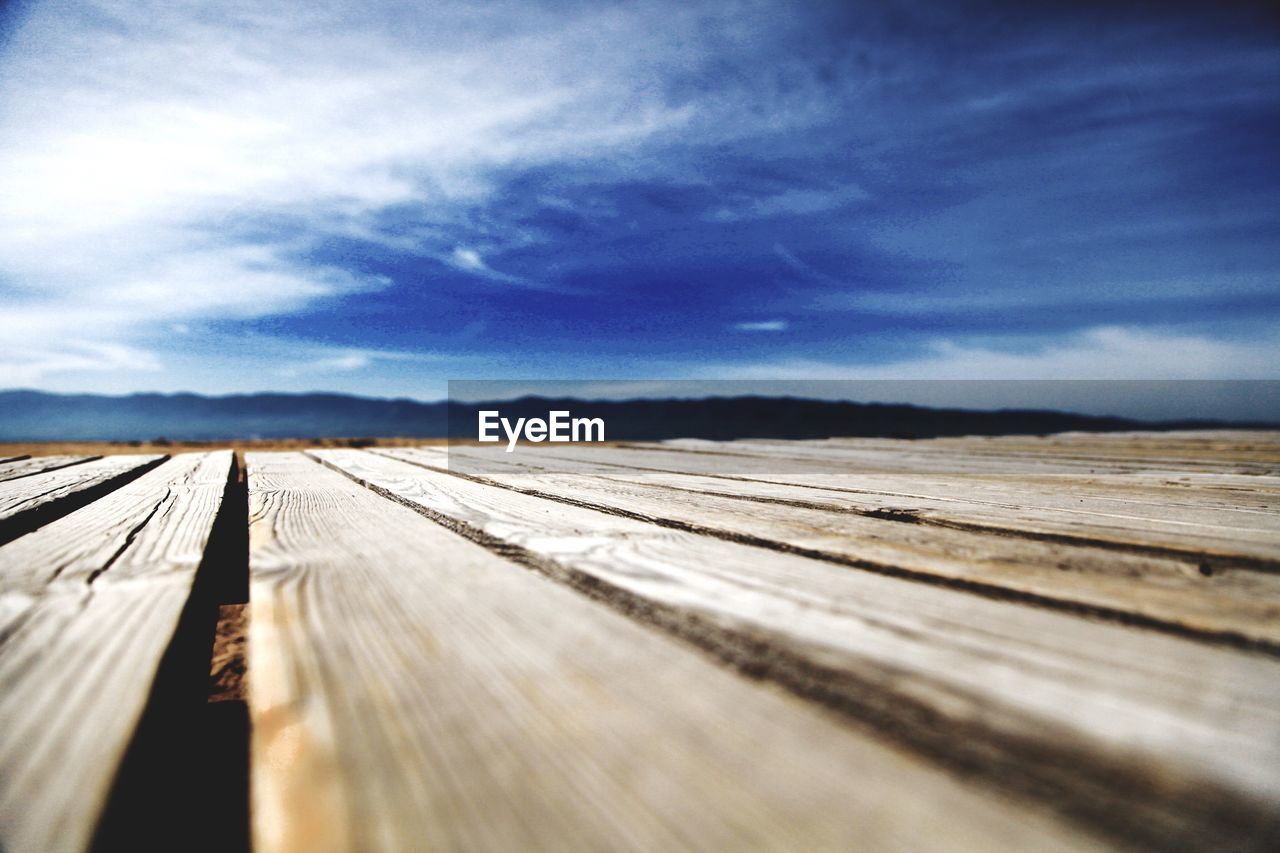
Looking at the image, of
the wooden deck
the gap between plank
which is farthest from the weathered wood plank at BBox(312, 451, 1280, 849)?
the gap between plank

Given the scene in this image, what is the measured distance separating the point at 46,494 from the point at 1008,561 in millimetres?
2523

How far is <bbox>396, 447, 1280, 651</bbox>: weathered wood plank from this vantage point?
710 mm

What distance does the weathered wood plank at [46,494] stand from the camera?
138 centimetres

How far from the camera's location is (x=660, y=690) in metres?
0.53

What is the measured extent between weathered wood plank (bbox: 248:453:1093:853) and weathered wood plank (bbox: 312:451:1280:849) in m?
0.04

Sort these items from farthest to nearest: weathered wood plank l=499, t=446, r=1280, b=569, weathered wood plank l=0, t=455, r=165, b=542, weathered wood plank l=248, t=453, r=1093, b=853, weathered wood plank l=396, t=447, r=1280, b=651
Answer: weathered wood plank l=0, t=455, r=165, b=542, weathered wood plank l=499, t=446, r=1280, b=569, weathered wood plank l=396, t=447, r=1280, b=651, weathered wood plank l=248, t=453, r=1093, b=853

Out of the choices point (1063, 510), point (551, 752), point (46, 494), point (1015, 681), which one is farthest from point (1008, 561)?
point (46, 494)

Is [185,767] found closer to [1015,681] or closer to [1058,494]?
[1015,681]

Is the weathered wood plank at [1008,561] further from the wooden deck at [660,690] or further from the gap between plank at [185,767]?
the gap between plank at [185,767]

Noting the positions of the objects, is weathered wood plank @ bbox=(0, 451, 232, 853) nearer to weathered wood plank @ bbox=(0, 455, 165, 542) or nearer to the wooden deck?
the wooden deck

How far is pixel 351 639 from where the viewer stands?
0.65 metres

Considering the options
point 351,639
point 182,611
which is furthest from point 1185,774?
point 182,611

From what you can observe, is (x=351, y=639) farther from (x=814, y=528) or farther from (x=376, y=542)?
(x=814, y=528)

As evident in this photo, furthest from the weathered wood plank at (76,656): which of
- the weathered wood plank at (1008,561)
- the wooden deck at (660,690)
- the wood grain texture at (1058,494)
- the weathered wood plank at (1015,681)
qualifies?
the wood grain texture at (1058,494)
